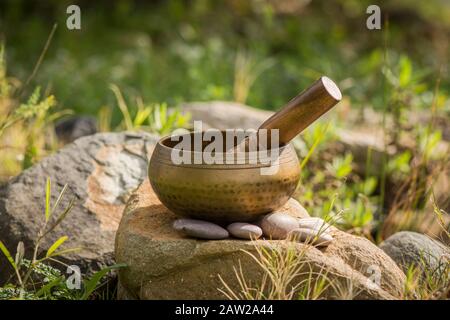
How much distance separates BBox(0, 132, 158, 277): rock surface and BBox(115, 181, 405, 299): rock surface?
68 cm

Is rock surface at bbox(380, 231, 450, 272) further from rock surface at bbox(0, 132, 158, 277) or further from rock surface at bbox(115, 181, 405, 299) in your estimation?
rock surface at bbox(0, 132, 158, 277)

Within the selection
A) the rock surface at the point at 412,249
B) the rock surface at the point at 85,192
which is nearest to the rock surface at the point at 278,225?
the rock surface at the point at 412,249

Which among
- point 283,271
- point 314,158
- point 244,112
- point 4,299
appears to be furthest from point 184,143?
point 244,112

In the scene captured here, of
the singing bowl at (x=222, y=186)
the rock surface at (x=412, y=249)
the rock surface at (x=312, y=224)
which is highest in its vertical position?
the singing bowl at (x=222, y=186)

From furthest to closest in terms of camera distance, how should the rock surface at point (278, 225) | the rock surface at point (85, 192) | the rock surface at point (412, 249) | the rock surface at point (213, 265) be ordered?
the rock surface at point (85, 192), the rock surface at point (412, 249), the rock surface at point (278, 225), the rock surface at point (213, 265)

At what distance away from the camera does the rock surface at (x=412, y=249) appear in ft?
10.5

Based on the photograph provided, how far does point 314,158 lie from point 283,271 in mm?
2245

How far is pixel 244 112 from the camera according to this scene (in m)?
5.25

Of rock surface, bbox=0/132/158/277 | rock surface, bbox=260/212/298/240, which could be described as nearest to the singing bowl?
rock surface, bbox=260/212/298/240

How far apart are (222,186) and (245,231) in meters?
0.21

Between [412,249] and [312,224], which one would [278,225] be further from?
[412,249]

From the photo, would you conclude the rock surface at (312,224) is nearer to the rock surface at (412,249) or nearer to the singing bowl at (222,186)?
the singing bowl at (222,186)

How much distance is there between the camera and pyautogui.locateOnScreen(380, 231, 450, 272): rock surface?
3.20m

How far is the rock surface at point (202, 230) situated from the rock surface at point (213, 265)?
3cm
